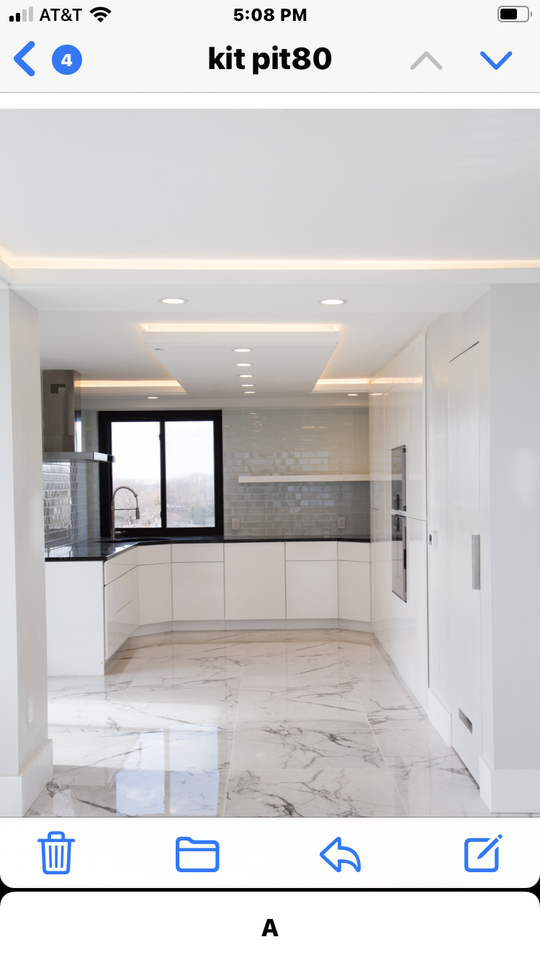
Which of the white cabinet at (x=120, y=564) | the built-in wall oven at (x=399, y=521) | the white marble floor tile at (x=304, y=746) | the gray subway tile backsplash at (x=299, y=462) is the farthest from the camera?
the gray subway tile backsplash at (x=299, y=462)

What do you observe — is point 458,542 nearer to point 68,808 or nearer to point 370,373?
point 68,808

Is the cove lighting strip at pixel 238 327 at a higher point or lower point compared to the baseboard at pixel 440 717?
higher

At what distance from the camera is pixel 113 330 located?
3834 millimetres

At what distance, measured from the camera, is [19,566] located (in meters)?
2.73

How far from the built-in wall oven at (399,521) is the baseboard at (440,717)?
2.52 feet

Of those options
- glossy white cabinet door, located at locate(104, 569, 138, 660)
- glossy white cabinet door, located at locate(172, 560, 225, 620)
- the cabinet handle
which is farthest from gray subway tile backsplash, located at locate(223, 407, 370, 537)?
the cabinet handle

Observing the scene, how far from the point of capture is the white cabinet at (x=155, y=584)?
583 centimetres
